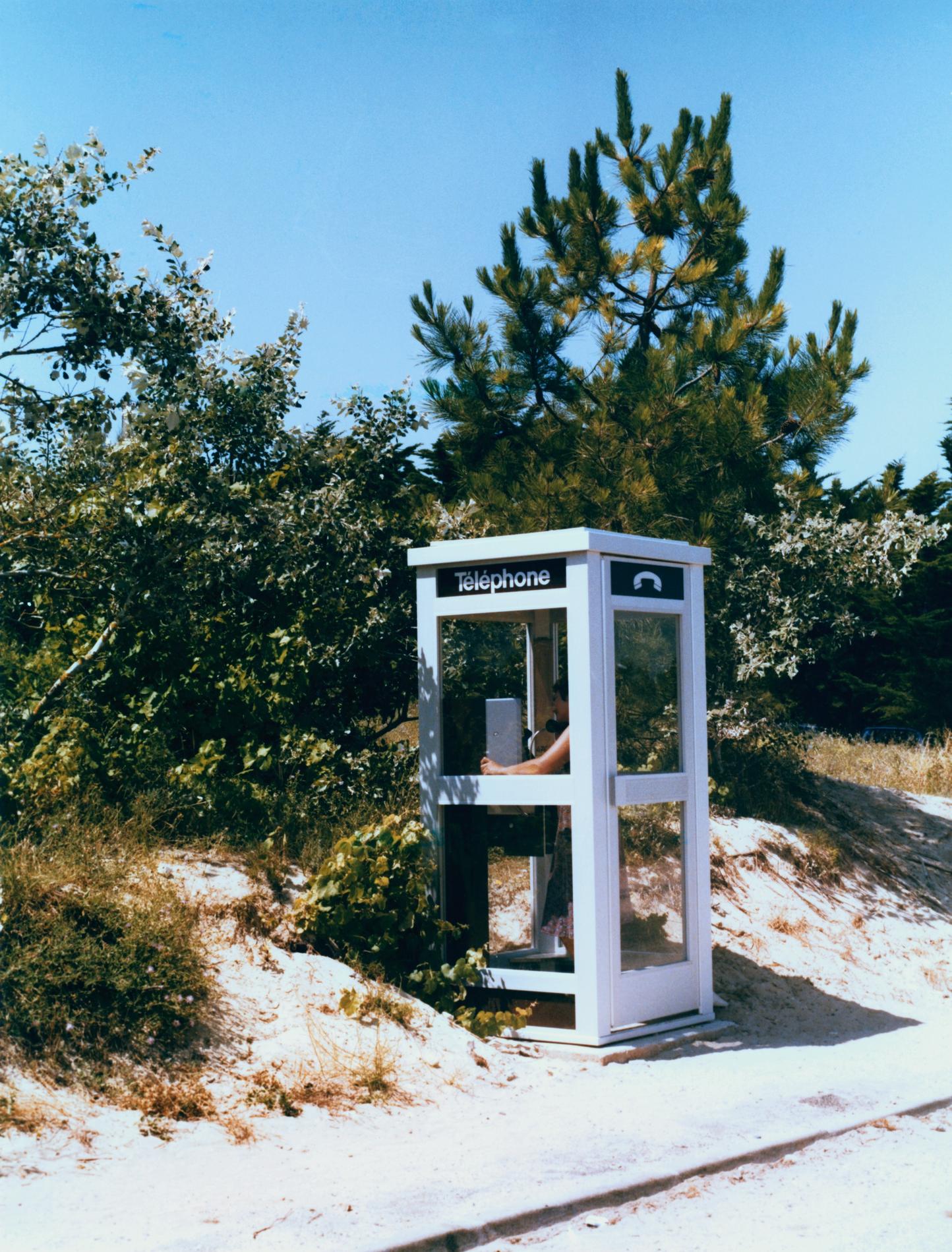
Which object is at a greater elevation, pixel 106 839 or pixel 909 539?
pixel 909 539

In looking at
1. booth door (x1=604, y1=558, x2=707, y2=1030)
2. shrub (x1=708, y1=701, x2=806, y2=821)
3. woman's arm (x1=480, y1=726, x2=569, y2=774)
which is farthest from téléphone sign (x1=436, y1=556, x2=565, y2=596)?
shrub (x1=708, y1=701, x2=806, y2=821)

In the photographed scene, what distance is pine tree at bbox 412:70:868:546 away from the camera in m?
13.1

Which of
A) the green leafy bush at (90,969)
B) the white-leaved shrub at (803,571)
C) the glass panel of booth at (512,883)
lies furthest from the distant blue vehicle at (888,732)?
the green leafy bush at (90,969)

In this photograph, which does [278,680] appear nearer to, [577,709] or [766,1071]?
[577,709]

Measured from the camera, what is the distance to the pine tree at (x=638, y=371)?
1305 centimetres

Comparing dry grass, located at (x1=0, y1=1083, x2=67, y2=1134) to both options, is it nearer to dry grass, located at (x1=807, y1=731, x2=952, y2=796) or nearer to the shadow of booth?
the shadow of booth

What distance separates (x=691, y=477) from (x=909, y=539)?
7.14ft

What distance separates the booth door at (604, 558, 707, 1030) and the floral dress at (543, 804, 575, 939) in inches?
10.8

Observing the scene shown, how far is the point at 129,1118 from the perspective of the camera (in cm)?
570

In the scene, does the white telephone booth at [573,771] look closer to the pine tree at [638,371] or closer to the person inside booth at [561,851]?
the person inside booth at [561,851]

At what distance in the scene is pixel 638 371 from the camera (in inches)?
534

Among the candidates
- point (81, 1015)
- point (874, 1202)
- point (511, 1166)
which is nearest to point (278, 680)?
point (81, 1015)

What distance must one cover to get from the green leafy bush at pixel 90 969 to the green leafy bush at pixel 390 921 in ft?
3.42

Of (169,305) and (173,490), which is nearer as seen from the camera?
(169,305)
